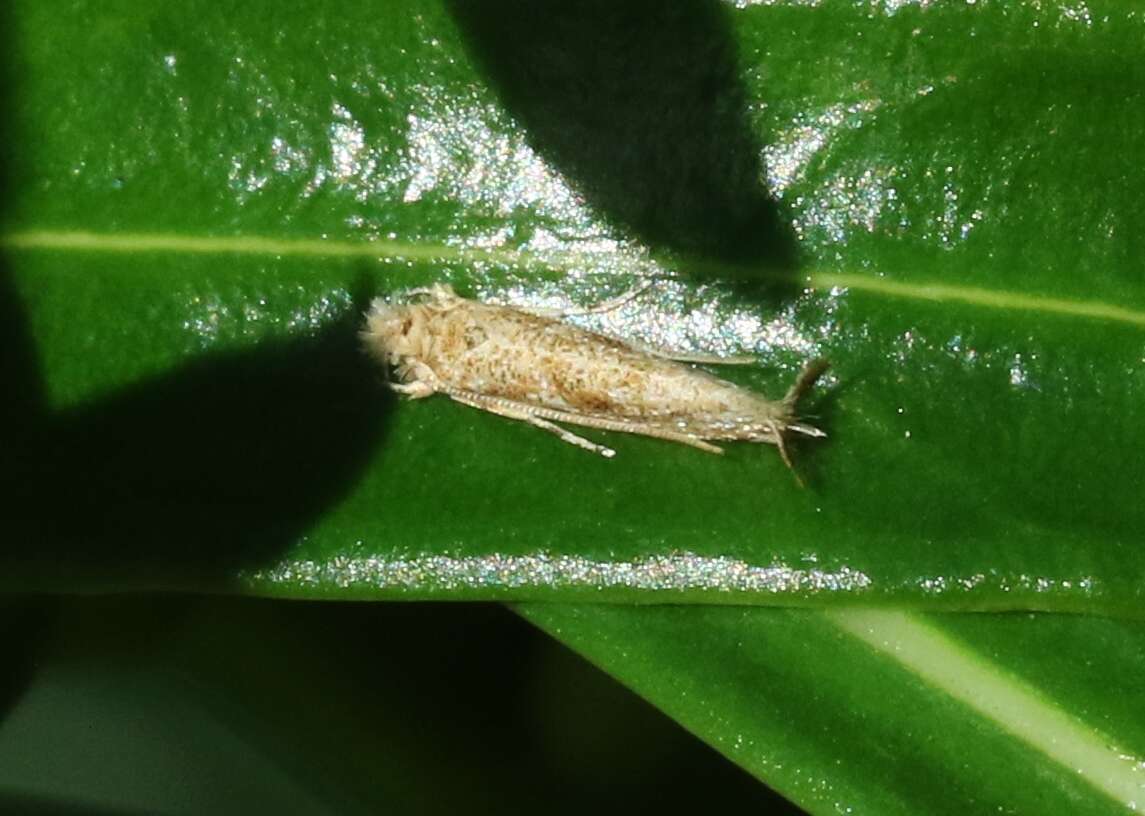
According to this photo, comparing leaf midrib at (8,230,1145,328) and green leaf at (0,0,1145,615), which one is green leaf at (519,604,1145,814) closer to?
green leaf at (0,0,1145,615)

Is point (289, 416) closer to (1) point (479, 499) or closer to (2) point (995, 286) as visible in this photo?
(1) point (479, 499)

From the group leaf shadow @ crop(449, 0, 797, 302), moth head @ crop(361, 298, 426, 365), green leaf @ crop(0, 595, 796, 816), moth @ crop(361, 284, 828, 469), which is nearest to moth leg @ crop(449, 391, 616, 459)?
moth @ crop(361, 284, 828, 469)

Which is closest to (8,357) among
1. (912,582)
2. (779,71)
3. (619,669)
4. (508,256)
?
(508,256)

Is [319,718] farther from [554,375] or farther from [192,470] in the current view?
[554,375]

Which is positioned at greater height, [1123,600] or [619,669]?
[1123,600]

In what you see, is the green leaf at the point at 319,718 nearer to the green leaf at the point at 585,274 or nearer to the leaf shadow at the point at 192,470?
the leaf shadow at the point at 192,470

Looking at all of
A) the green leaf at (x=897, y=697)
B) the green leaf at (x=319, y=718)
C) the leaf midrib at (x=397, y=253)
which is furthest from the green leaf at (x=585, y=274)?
the green leaf at (x=319, y=718)
